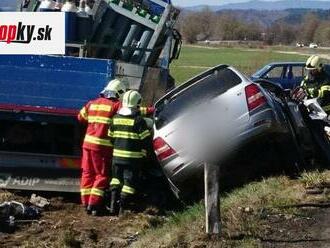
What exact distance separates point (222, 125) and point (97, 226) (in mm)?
1775

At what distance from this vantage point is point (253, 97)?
7.40 metres

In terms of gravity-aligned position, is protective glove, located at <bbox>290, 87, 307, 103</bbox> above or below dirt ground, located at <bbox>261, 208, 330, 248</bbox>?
below

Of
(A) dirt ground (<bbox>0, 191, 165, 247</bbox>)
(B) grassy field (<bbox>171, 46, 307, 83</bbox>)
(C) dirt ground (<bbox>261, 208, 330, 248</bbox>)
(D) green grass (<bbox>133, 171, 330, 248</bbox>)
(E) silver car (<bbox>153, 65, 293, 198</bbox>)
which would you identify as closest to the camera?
(C) dirt ground (<bbox>261, 208, 330, 248</bbox>)

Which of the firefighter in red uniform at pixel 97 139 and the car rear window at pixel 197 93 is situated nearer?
the car rear window at pixel 197 93

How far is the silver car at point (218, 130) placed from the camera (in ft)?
23.9

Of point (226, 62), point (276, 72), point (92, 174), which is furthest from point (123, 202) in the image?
point (226, 62)

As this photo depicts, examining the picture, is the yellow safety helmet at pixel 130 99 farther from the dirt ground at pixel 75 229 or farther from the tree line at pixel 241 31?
the tree line at pixel 241 31

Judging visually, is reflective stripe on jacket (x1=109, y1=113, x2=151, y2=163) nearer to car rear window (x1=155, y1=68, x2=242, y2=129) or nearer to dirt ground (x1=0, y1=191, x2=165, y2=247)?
car rear window (x1=155, y1=68, x2=242, y2=129)

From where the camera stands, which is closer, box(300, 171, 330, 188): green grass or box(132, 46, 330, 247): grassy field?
box(132, 46, 330, 247): grassy field

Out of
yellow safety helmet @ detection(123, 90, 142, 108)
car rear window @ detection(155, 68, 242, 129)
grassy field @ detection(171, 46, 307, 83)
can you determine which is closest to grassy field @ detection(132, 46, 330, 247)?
car rear window @ detection(155, 68, 242, 129)

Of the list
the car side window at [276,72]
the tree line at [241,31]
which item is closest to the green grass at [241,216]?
the car side window at [276,72]

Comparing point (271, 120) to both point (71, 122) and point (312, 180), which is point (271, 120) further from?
point (71, 122)

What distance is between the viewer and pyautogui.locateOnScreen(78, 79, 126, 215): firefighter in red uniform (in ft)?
27.1

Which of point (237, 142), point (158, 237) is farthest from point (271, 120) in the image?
point (158, 237)
